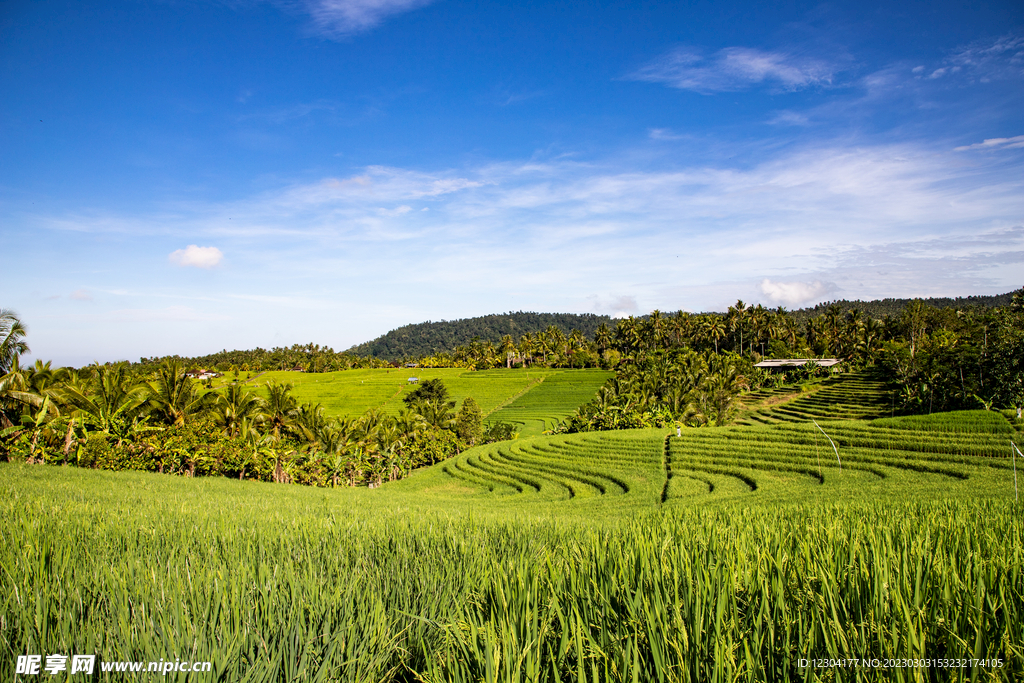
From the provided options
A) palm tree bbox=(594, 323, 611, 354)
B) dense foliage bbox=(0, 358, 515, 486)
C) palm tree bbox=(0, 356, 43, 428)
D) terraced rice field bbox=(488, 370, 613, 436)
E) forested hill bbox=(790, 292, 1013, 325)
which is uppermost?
forested hill bbox=(790, 292, 1013, 325)

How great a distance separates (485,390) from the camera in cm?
8581

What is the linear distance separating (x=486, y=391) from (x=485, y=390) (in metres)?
0.73

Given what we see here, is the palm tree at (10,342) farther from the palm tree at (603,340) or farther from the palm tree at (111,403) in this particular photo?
the palm tree at (603,340)

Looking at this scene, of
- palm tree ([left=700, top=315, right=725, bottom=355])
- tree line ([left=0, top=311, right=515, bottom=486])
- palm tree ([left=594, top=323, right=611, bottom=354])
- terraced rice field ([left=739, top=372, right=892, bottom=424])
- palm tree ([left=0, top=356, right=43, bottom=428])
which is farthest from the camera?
palm tree ([left=594, top=323, right=611, bottom=354])

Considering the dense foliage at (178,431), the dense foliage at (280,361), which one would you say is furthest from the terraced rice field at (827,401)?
the dense foliage at (280,361)

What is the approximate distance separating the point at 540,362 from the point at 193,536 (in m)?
117

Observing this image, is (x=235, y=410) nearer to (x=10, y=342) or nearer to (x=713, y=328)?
(x=10, y=342)

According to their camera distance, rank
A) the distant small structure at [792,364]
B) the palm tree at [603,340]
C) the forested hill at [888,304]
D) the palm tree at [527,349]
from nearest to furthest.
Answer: the distant small structure at [792,364] → the palm tree at [603,340] → the palm tree at [527,349] → the forested hill at [888,304]

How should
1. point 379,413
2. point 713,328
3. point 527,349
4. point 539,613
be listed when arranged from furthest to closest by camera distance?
point 527,349 < point 713,328 < point 379,413 < point 539,613

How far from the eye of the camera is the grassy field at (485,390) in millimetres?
71000

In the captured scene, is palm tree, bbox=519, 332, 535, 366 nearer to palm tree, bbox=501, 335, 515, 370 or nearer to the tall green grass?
palm tree, bbox=501, 335, 515, 370

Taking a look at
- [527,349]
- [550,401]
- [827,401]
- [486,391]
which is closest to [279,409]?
[550,401]

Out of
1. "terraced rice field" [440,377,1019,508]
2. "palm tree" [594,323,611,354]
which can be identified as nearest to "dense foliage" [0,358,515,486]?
"terraced rice field" [440,377,1019,508]

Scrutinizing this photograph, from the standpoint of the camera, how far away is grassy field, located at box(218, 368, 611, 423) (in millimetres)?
71000
